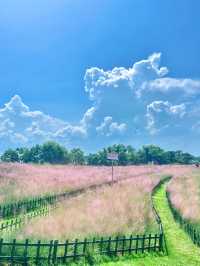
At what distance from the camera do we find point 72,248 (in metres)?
15.4

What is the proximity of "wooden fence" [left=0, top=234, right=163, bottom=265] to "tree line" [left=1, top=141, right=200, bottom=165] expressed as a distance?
110050 millimetres

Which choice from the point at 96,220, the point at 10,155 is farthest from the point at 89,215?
the point at 10,155

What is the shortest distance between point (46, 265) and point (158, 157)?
139 m

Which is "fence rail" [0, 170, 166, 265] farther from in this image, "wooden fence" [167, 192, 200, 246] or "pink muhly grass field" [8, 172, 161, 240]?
"wooden fence" [167, 192, 200, 246]

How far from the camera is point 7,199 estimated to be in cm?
2666

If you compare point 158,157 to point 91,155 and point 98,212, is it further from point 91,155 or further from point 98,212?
point 98,212

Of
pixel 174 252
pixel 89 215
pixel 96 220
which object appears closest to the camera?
pixel 174 252

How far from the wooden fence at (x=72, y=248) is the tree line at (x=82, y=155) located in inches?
4333

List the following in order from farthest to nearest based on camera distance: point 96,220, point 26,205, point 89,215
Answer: point 26,205 < point 89,215 < point 96,220

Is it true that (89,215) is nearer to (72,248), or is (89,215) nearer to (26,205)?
(72,248)

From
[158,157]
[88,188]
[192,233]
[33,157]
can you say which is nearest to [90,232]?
[192,233]

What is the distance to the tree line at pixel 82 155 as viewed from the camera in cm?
13612

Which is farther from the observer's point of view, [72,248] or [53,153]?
[53,153]

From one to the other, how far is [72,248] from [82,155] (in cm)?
13186
